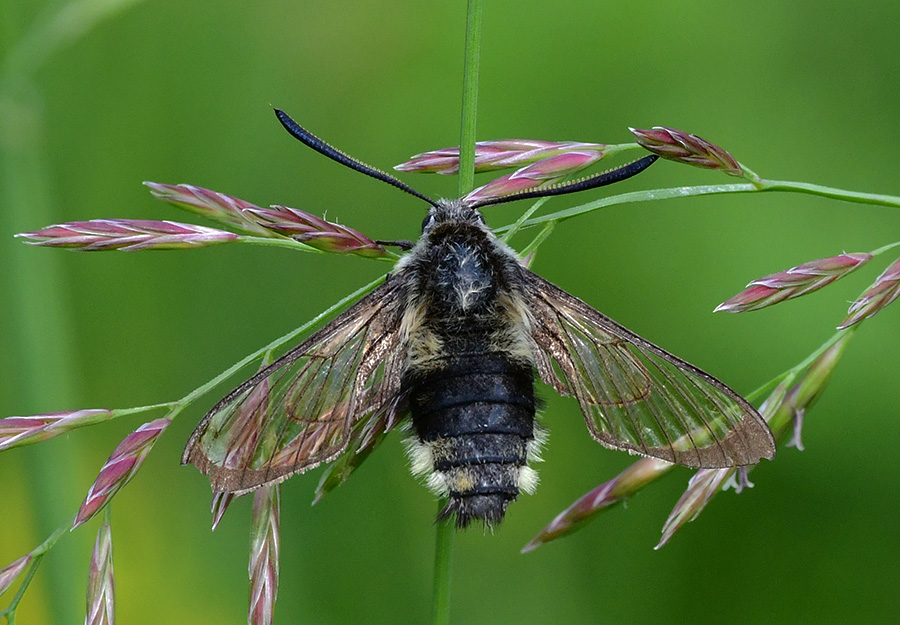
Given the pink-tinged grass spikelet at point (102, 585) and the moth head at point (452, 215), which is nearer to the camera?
the pink-tinged grass spikelet at point (102, 585)

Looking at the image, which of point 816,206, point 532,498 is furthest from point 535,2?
point 532,498

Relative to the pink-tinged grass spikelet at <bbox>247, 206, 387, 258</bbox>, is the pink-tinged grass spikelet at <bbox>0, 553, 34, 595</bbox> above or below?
below

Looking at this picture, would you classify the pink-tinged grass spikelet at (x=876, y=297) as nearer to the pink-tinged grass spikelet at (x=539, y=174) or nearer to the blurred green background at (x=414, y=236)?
the pink-tinged grass spikelet at (x=539, y=174)

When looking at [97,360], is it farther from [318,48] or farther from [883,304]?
[883,304]

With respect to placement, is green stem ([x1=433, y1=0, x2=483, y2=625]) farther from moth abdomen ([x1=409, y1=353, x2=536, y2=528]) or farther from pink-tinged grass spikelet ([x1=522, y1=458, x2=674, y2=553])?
pink-tinged grass spikelet ([x1=522, y1=458, x2=674, y2=553])

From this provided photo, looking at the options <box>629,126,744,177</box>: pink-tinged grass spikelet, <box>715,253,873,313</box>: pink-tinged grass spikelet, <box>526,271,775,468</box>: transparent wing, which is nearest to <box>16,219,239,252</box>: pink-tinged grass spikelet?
<box>526,271,775,468</box>: transparent wing

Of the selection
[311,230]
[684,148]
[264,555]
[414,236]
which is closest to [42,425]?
[264,555]

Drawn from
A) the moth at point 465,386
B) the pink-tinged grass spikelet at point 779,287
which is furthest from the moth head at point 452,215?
the pink-tinged grass spikelet at point 779,287
